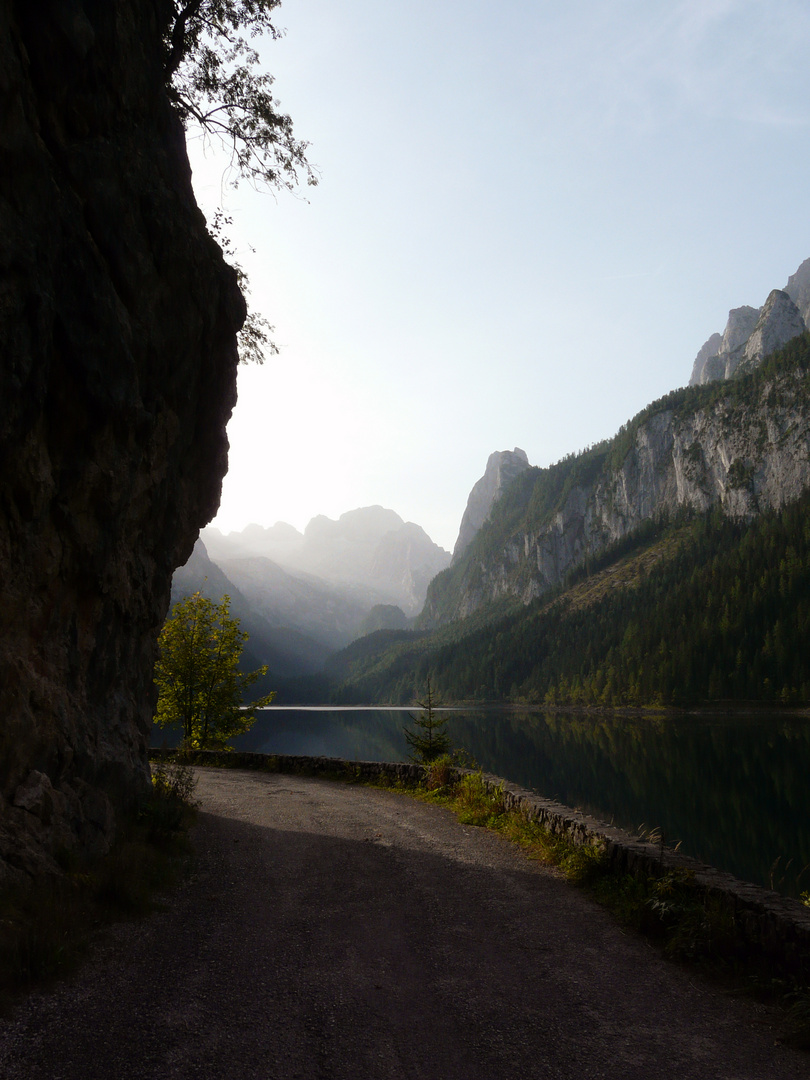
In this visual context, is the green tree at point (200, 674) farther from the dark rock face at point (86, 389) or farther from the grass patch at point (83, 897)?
the grass patch at point (83, 897)

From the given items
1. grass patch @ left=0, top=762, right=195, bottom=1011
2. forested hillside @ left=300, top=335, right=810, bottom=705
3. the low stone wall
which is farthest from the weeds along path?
forested hillside @ left=300, top=335, right=810, bottom=705

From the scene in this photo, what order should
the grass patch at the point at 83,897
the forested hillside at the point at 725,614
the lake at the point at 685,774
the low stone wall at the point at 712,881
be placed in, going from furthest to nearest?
the forested hillside at the point at 725,614 < the lake at the point at 685,774 < the low stone wall at the point at 712,881 < the grass patch at the point at 83,897

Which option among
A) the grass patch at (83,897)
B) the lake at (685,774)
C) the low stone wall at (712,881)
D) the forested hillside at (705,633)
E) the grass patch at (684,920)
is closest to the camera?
the grass patch at (83,897)

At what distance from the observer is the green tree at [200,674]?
31000 mm

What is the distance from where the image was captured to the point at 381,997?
670 cm

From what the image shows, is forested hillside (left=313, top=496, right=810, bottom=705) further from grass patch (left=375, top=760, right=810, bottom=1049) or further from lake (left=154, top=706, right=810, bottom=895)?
grass patch (left=375, top=760, right=810, bottom=1049)

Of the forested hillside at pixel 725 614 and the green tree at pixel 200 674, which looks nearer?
the green tree at pixel 200 674

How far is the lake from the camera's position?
87.7 ft

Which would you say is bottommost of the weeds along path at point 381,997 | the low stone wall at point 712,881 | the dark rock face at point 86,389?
the weeds along path at point 381,997

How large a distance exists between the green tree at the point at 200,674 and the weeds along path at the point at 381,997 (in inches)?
817

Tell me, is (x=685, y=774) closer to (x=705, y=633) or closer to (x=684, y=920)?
(x=684, y=920)

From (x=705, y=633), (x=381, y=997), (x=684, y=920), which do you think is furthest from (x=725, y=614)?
(x=381, y=997)

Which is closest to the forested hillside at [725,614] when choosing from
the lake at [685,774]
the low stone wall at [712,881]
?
the lake at [685,774]

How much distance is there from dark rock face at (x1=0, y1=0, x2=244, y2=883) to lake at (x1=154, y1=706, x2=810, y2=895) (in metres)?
10.0
